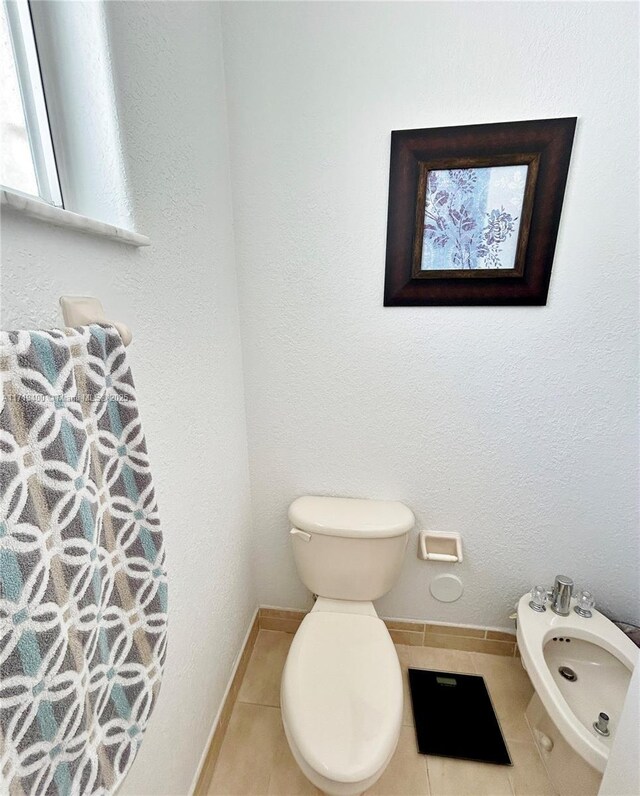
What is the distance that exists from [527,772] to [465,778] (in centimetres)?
19

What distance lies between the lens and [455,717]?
118 cm

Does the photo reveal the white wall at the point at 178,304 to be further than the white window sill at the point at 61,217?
Yes

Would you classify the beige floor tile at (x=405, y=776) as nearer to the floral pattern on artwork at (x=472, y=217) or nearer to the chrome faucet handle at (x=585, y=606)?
the chrome faucet handle at (x=585, y=606)

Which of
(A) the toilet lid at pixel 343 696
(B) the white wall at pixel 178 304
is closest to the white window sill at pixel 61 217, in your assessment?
(B) the white wall at pixel 178 304

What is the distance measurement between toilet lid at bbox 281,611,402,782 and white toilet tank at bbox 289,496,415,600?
102 millimetres

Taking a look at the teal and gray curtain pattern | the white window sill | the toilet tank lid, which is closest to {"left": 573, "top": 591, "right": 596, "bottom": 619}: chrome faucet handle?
the toilet tank lid

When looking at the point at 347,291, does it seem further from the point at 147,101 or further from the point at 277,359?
the point at 147,101

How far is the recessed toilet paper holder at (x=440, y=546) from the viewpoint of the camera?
126 cm

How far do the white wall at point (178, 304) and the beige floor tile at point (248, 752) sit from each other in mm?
136

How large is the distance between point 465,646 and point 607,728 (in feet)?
1.61

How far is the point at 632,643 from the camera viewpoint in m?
1.11

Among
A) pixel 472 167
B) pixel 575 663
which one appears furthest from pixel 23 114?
pixel 575 663

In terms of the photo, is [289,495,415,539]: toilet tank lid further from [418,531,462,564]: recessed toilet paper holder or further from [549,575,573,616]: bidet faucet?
[549,575,573,616]: bidet faucet

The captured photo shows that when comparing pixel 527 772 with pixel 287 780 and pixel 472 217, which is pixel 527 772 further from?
pixel 472 217
